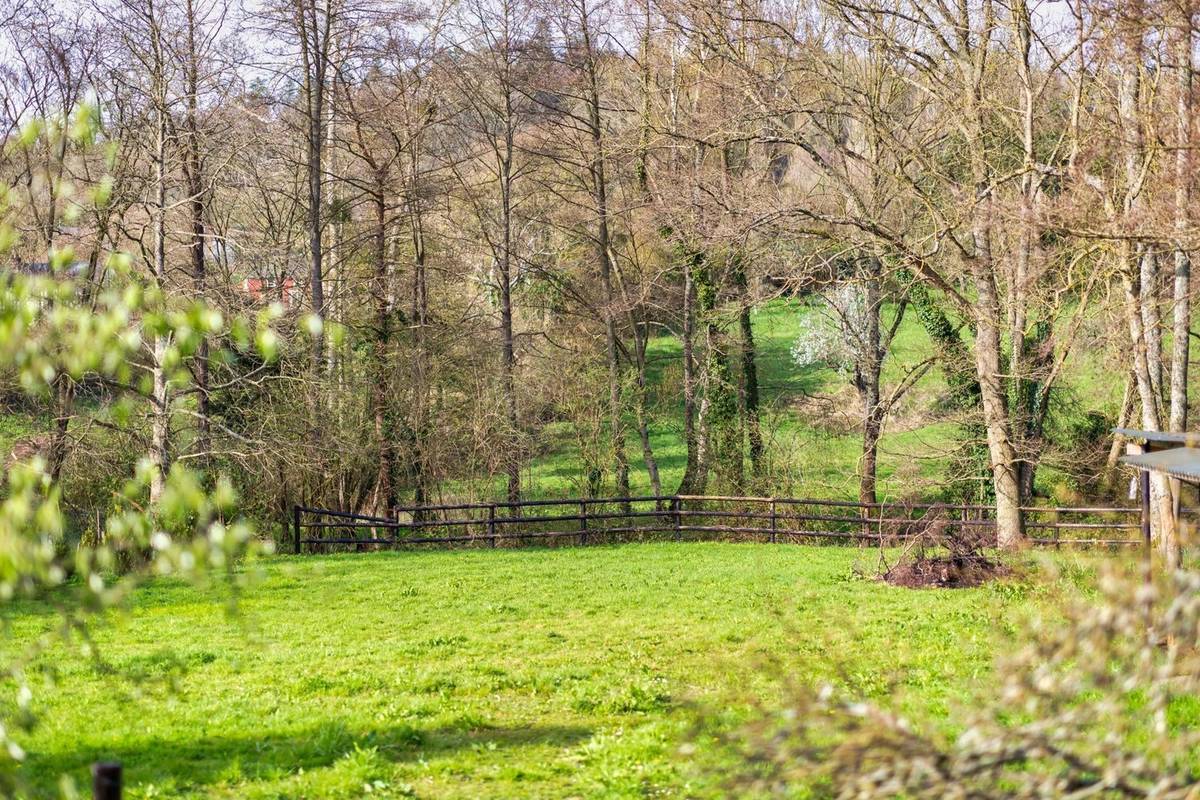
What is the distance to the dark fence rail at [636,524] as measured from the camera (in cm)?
2320

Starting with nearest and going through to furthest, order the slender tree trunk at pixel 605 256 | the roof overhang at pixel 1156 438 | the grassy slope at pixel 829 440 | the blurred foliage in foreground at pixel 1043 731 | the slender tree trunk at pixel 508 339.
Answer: the blurred foliage in foreground at pixel 1043 731, the roof overhang at pixel 1156 438, the grassy slope at pixel 829 440, the slender tree trunk at pixel 508 339, the slender tree trunk at pixel 605 256

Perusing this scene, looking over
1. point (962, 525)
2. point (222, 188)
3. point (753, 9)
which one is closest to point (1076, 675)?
point (962, 525)

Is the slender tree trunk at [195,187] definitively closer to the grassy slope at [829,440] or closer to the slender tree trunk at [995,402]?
the grassy slope at [829,440]

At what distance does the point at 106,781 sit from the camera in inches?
163

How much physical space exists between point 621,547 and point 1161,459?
48.1 ft

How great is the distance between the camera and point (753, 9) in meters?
20.9

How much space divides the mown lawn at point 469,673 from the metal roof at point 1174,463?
72.5 inches

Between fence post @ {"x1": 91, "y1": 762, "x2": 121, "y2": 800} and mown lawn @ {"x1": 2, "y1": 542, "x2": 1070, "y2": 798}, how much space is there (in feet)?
1.02

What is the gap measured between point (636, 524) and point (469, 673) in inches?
575

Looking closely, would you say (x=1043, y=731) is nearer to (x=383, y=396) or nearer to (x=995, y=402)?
(x=995, y=402)

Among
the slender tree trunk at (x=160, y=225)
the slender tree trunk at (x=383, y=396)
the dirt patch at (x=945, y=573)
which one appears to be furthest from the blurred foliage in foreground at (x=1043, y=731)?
the slender tree trunk at (x=383, y=396)

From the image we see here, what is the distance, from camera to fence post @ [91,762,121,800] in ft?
13.4

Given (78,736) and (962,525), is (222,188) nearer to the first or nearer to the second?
(962,525)

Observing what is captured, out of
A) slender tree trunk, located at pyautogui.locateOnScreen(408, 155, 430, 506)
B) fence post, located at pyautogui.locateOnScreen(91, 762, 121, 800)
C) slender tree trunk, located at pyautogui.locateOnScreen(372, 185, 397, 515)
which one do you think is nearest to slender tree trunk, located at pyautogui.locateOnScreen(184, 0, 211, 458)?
slender tree trunk, located at pyautogui.locateOnScreen(372, 185, 397, 515)
